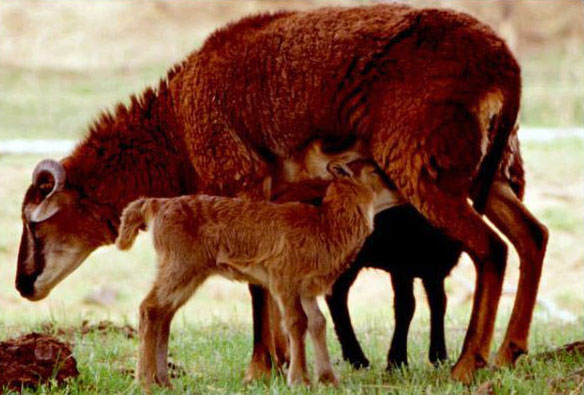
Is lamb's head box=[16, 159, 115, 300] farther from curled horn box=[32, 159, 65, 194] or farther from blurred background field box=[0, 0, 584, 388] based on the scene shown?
blurred background field box=[0, 0, 584, 388]

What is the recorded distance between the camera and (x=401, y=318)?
7.82m

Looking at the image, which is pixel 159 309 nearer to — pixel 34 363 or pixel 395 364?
pixel 34 363

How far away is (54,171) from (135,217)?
145cm

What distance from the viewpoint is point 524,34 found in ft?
114

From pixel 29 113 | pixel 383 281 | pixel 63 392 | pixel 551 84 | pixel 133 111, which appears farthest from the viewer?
pixel 551 84

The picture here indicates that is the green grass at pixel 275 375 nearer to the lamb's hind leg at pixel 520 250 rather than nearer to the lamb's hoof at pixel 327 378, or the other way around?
the lamb's hoof at pixel 327 378

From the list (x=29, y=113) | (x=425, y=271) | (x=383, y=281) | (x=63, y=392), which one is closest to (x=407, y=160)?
(x=425, y=271)

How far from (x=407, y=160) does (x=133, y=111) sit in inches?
87.2

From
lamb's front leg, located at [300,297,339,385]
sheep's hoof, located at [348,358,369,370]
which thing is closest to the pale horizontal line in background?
sheep's hoof, located at [348,358,369,370]

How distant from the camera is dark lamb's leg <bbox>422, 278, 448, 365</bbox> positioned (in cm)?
793

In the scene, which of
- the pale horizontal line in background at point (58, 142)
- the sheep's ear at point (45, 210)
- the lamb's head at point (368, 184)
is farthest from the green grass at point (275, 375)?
the pale horizontal line in background at point (58, 142)

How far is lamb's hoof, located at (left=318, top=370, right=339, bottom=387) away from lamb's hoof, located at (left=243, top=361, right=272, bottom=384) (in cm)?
53

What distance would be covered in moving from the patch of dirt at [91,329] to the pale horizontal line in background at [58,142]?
10171mm

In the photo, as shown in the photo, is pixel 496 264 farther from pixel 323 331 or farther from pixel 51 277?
pixel 51 277
